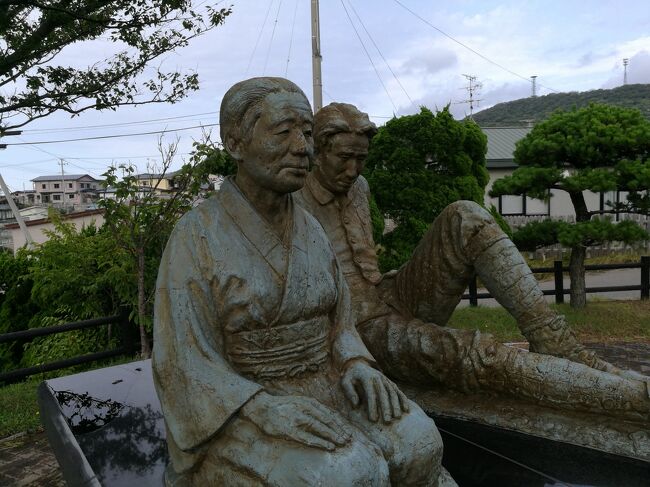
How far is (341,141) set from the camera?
3.46m

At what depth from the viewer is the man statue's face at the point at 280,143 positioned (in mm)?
2221

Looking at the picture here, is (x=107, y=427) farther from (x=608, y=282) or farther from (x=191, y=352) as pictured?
(x=608, y=282)

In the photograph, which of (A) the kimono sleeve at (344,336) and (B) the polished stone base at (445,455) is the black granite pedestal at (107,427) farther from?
(A) the kimono sleeve at (344,336)

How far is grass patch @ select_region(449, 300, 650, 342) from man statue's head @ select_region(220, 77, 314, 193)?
6.04 meters

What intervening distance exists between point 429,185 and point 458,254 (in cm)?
473

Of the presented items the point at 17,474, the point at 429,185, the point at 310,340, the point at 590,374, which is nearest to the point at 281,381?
the point at 310,340

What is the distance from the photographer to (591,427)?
A: 9.93 ft

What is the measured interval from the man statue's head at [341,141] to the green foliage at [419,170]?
4.45m

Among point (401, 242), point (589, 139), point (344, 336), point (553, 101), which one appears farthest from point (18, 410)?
point (553, 101)

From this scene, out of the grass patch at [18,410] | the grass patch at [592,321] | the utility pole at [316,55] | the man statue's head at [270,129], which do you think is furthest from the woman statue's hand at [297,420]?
the utility pole at [316,55]

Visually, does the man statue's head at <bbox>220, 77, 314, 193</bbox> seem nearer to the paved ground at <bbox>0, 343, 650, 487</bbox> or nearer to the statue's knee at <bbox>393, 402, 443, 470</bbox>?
the statue's knee at <bbox>393, 402, 443, 470</bbox>

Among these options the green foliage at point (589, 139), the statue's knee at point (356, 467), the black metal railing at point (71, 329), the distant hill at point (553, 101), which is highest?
the distant hill at point (553, 101)

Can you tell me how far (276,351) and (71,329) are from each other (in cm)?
554

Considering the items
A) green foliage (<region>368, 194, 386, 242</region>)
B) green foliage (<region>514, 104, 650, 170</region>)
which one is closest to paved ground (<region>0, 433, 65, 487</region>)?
green foliage (<region>368, 194, 386, 242</region>)
